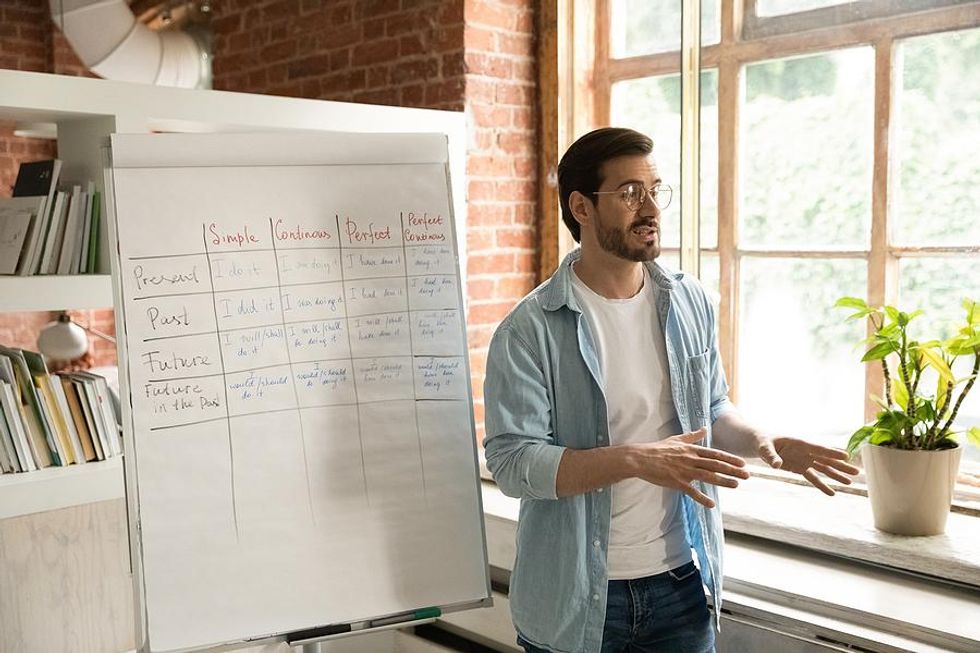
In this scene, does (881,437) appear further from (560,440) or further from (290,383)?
(290,383)

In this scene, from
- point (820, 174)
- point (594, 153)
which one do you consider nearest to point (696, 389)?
point (594, 153)

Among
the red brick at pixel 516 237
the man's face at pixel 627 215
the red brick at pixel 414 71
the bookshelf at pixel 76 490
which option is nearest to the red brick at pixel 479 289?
the red brick at pixel 516 237

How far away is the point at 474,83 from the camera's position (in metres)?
3.15

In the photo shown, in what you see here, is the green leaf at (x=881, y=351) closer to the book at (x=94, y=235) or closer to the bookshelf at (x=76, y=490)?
the bookshelf at (x=76, y=490)

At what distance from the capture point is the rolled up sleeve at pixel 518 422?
179cm

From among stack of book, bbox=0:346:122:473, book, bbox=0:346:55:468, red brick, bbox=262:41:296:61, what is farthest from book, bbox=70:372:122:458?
red brick, bbox=262:41:296:61

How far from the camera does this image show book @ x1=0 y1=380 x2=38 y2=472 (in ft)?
7.31

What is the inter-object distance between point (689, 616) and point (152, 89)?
1.77m

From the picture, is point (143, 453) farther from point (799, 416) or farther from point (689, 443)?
point (799, 416)

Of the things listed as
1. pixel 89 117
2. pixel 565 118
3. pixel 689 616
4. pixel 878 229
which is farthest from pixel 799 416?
pixel 89 117

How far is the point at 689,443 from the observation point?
176cm

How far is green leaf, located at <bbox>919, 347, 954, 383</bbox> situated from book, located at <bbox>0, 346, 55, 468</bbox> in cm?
205

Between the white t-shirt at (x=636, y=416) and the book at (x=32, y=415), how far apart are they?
1295 millimetres

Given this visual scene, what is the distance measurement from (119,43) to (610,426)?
274cm
